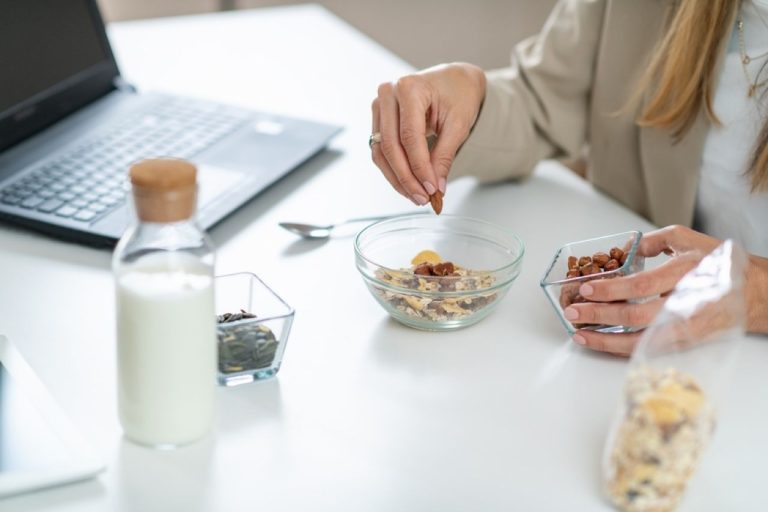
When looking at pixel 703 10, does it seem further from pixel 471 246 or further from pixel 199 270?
pixel 199 270

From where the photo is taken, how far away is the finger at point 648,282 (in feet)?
2.80

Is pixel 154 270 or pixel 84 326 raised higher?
pixel 154 270

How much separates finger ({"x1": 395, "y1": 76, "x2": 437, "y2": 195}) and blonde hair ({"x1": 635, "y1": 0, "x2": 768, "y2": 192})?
317mm

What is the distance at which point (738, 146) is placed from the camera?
3.82 feet

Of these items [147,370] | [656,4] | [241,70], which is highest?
[656,4]

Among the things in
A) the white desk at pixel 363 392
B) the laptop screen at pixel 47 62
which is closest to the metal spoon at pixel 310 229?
the white desk at pixel 363 392

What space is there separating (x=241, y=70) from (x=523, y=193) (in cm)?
60

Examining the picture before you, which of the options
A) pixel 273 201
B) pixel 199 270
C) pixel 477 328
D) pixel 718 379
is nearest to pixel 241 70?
pixel 273 201

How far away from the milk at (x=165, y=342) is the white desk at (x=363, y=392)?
0.04 m

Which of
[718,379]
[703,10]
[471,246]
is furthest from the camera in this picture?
[703,10]

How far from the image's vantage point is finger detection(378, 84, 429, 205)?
1011 millimetres

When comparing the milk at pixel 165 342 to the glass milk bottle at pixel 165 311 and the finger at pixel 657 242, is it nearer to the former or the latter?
the glass milk bottle at pixel 165 311

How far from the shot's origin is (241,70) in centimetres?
161

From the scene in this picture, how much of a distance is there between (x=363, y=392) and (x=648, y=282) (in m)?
0.27
